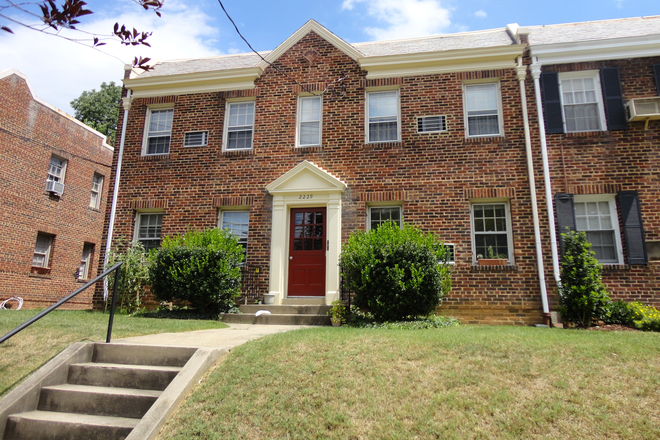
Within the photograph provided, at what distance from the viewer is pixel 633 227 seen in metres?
9.05

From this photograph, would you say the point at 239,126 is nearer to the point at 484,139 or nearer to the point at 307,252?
the point at 307,252

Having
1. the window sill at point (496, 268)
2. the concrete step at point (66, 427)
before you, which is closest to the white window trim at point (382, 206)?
the window sill at point (496, 268)

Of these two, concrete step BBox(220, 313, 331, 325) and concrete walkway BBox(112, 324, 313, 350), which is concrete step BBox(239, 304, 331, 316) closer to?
concrete step BBox(220, 313, 331, 325)

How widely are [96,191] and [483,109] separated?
51.2ft

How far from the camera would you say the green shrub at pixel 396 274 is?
7.79 meters

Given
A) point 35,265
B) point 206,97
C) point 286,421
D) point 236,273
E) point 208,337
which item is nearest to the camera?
point 286,421

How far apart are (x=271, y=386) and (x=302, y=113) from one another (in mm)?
8184

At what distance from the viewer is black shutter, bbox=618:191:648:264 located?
8930mm

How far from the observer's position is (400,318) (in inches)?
314

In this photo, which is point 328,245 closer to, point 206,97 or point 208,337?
point 208,337

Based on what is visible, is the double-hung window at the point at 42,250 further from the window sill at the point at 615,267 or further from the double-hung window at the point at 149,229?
the window sill at the point at 615,267

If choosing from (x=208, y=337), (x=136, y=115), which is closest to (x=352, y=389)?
(x=208, y=337)

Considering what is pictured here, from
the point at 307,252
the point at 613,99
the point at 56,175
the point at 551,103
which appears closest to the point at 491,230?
the point at 551,103

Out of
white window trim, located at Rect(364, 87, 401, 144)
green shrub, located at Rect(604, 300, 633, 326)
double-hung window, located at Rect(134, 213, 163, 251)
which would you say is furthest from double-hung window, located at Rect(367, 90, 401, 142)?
double-hung window, located at Rect(134, 213, 163, 251)
